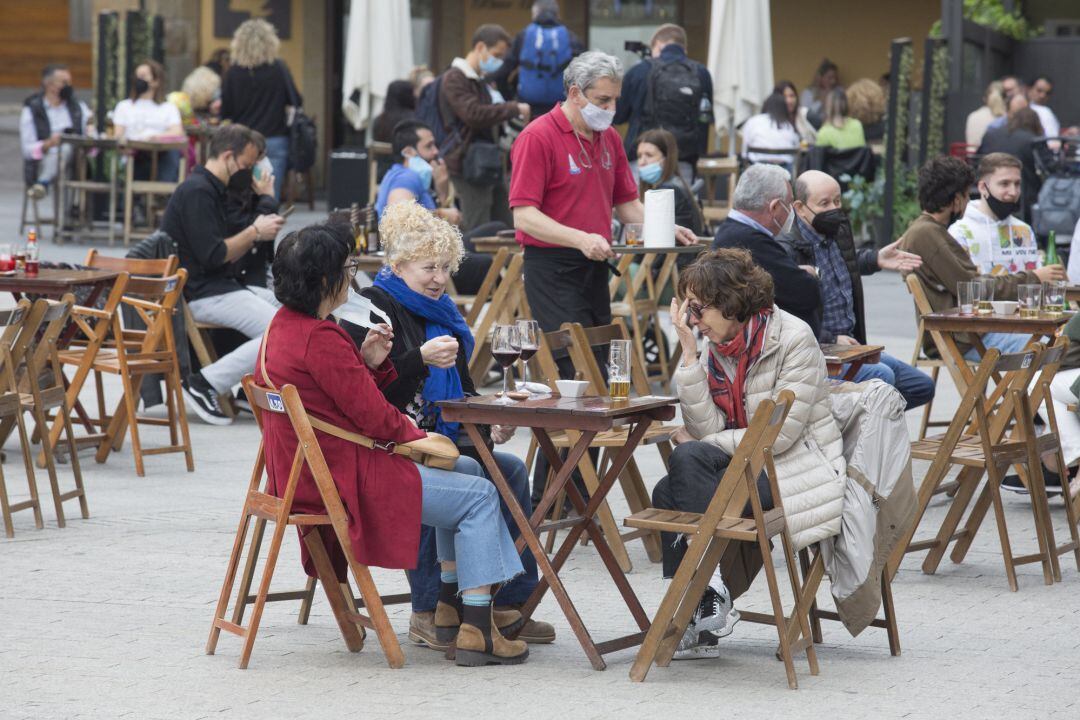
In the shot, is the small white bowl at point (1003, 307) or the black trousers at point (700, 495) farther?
the small white bowl at point (1003, 307)

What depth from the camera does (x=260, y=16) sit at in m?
21.5

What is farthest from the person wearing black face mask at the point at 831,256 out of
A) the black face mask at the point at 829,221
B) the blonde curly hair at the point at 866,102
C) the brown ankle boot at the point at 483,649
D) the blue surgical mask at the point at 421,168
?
the blonde curly hair at the point at 866,102

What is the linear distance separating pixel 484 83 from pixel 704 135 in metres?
1.97

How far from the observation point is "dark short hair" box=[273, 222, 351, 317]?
15.7 feet

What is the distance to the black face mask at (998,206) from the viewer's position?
27.5 feet

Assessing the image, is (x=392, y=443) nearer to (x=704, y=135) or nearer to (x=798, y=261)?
(x=798, y=261)

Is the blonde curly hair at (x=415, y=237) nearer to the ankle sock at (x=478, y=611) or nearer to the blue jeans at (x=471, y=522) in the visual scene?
the blue jeans at (x=471, y=522)

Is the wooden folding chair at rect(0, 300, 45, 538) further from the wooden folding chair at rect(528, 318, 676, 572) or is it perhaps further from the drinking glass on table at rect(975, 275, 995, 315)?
the drinking glass on table at rect(975, 275, 995, 315)

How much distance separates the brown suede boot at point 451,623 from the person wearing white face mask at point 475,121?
25.8ft

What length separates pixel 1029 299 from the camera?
289 inches

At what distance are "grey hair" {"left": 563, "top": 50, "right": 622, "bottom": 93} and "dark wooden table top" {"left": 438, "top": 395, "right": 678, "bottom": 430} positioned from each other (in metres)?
2.01

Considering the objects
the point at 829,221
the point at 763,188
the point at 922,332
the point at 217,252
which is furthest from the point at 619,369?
the point at 217,252

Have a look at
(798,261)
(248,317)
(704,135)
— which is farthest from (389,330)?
(704,135)

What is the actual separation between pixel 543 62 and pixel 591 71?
7160mm
